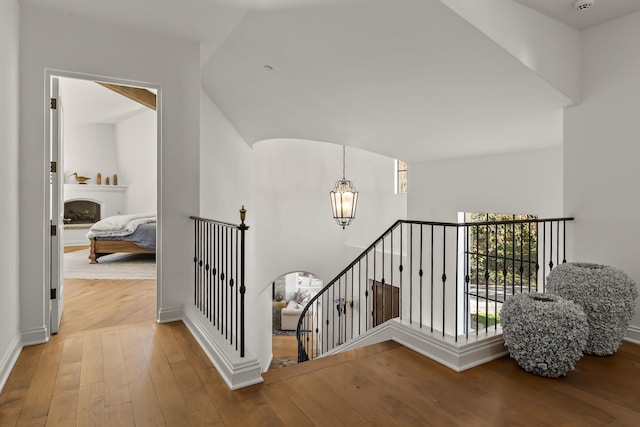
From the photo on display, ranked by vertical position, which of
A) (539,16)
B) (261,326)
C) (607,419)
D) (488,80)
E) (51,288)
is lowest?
(261,326)

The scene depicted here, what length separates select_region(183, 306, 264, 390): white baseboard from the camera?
7.43ft

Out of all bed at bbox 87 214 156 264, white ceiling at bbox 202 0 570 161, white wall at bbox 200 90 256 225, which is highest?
white ceiling at bbox 202 0 570 161

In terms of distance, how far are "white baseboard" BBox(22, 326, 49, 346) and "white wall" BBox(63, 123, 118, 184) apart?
8146 millimetres

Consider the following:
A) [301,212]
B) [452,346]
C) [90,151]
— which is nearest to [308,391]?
[452,346]

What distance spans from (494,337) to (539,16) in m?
2.67

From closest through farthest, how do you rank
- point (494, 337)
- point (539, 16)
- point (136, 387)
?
point (136, 387), point (494, 337), point (539, 16)

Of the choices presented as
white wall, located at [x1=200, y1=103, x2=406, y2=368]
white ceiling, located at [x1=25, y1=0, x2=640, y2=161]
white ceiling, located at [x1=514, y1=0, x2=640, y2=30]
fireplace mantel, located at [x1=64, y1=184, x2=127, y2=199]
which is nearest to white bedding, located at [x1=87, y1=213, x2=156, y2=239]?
white wall, located at [x1=200, y1=103, x2=406, y2=368]

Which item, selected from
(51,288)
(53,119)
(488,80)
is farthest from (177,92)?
(488,80)

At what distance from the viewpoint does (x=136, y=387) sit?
226 cm

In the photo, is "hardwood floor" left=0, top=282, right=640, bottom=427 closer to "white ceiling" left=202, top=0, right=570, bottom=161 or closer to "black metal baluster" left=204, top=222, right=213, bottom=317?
"black metal baluster" left=204, top=222, right=213, bottom=317

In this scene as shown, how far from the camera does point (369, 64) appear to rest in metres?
3.22

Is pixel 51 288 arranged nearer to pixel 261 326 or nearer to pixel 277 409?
pixel 277 409

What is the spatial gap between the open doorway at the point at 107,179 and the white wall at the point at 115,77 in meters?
1.81

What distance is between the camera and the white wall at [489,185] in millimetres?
4441
